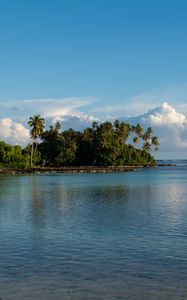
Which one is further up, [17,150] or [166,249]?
[17,150]

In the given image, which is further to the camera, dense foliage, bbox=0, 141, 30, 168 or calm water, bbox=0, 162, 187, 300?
dense foliage, bbox=0, 141, 30, 168

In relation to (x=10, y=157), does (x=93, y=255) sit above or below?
below

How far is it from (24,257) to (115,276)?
638cm

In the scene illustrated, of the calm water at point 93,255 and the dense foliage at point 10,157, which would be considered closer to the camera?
the calm water at point 93,255

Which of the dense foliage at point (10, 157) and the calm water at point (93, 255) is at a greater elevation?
the dense foliage at point (10, 157)

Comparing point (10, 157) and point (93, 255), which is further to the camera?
point (10, 157)

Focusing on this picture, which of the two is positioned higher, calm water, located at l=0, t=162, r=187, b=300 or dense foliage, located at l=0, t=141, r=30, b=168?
dense foliage, located at l=0, t=141, r=30, b=168

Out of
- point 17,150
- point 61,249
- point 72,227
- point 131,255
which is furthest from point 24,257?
point 17,150

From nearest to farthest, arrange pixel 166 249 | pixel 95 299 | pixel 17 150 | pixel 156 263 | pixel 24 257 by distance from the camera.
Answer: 1. pixel 95 299
2. pixel 156 263
3. pixel 24 257
4. pixel 166 249
5. pixel 17 150

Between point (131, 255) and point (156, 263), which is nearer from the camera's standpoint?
point (156, 263)

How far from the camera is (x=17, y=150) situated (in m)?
181

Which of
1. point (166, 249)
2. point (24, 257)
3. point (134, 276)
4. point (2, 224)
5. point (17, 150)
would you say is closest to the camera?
point (134, 276)

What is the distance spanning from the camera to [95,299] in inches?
693

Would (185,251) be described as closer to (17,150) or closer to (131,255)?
(131,255)
